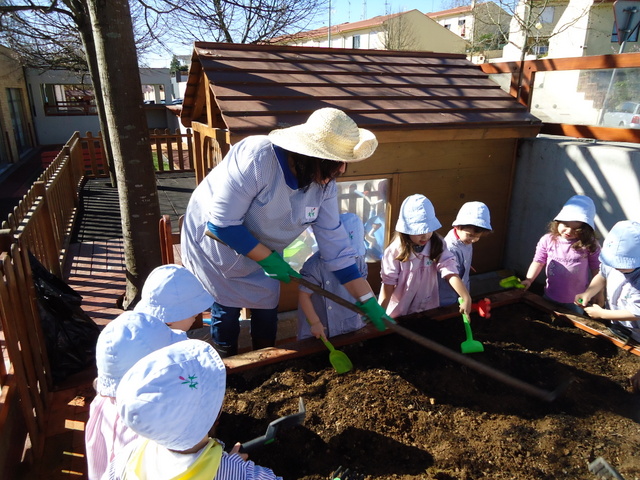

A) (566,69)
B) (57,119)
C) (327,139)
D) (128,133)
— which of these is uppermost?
(566,69)

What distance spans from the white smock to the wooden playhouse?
1.38 m

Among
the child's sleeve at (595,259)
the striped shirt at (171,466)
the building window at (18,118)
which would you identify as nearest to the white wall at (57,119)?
the building window at (18,118)

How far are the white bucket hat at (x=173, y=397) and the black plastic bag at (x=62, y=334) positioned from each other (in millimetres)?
2036

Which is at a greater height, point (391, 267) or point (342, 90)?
point (342, 90)

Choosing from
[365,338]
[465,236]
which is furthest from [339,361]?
[465,236]

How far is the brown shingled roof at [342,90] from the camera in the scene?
3922 millimetres

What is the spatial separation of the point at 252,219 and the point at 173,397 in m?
1.30

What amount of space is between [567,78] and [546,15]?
86.8 feet

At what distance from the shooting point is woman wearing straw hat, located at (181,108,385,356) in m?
2.10

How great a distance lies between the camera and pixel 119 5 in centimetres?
356

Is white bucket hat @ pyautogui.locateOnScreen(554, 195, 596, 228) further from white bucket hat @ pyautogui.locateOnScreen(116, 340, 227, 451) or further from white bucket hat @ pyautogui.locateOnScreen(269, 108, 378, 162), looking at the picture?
white bucket hat @ pyautogui.locateOnScreen(116, 340, 227, 451)

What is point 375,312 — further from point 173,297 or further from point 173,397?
point 173,397

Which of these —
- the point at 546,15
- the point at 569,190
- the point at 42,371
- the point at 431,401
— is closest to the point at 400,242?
the point at 431,401

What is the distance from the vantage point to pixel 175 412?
3.59 feet
